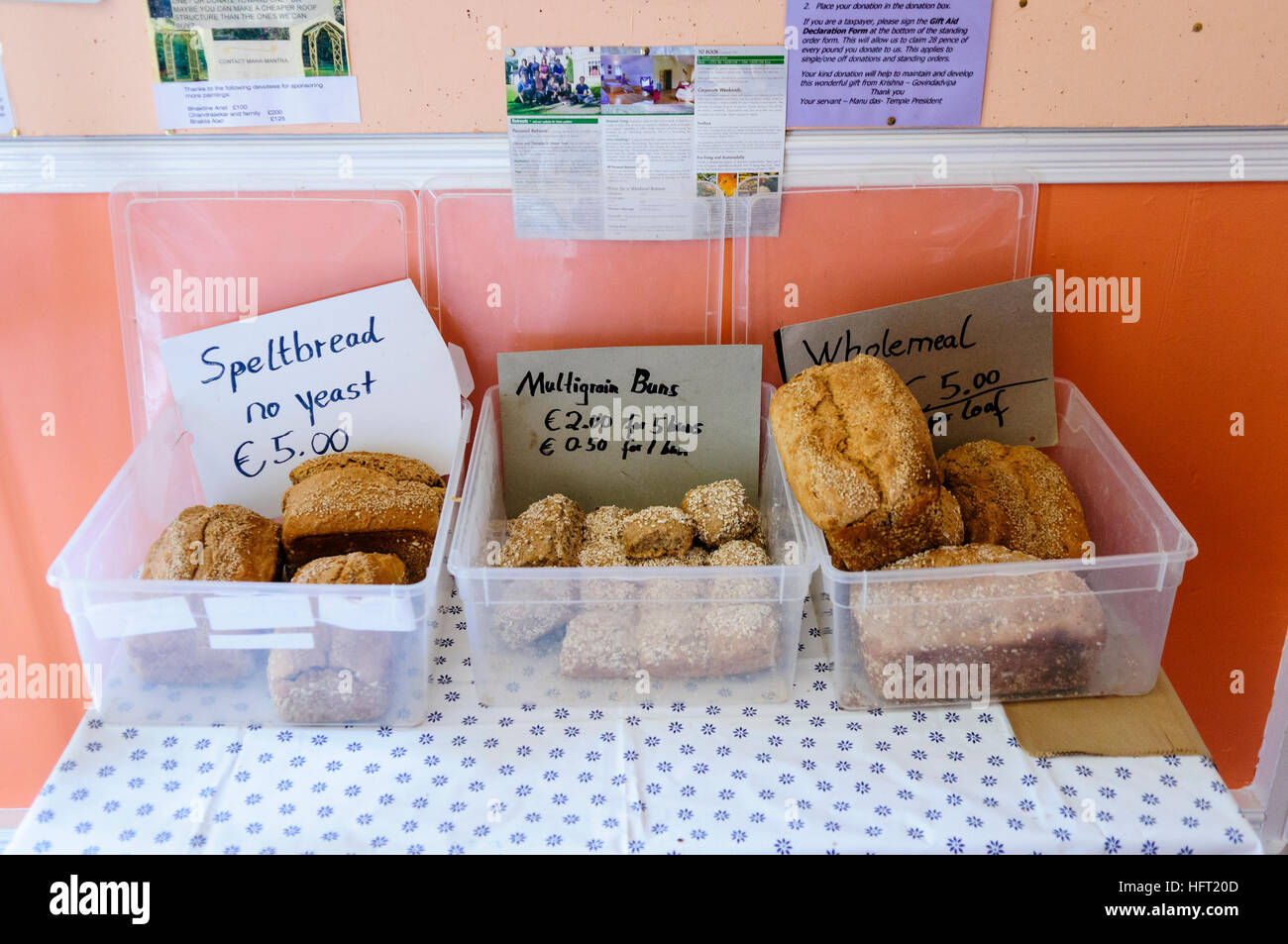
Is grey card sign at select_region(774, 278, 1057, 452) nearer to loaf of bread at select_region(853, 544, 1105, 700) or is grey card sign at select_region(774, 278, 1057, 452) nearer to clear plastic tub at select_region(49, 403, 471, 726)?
loaf of bread at select_region(853, 544, 1105, 700)

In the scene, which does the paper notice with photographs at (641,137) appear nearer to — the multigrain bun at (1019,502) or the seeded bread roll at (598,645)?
the multigrain bun at (1019,502)

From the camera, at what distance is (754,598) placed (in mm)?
1127

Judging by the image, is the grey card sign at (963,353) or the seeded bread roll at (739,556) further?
the grey card sign at (963,353)

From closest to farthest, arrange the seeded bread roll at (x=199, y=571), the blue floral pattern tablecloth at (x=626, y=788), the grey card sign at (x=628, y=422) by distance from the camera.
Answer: the blue floral pattern tablecloth at (x=626, y=788), the seeded bread roll at (x=199, y=571), the grey card sign at (x=628, y=422)

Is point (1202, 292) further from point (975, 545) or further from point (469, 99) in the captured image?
point (469, 99)

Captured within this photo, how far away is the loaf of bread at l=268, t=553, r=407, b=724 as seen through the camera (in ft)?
3.57

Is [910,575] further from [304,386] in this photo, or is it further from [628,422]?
[304,386]

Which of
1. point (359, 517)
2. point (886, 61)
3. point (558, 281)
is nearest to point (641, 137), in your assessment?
point (558, 281)

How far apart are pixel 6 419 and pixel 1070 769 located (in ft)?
5.20

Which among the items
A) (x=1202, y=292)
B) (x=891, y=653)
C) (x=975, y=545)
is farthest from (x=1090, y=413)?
(x=891, y=653)

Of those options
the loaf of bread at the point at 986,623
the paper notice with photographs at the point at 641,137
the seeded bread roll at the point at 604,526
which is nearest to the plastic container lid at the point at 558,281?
the paper notice with photographs at the point at 641,137

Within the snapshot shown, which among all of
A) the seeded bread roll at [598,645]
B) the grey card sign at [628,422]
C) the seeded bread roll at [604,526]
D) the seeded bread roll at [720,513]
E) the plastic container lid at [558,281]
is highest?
the plastic container lid at [558,281]

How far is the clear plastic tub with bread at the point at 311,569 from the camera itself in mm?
1097

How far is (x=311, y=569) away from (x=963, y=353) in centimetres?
94
